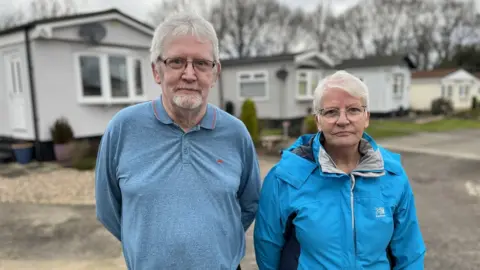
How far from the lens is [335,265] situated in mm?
1659

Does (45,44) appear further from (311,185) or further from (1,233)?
(311,185)

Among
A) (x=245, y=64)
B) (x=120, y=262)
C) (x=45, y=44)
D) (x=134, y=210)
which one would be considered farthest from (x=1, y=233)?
(x=245, y=64)

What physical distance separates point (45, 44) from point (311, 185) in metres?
9.52

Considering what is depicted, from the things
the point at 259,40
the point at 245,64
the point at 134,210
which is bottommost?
the point at 134,210

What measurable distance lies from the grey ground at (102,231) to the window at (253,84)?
10.5 metres

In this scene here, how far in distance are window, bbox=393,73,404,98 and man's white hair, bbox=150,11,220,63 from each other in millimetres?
23402

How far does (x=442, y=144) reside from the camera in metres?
12.2

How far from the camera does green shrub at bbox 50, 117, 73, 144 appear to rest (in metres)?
9.11

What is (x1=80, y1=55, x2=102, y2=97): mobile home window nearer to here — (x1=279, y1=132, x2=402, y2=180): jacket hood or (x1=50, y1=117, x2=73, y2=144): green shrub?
(x1=50, y1=117, x2=73, y2=144): green shrub

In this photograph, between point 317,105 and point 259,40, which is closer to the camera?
point 317,105

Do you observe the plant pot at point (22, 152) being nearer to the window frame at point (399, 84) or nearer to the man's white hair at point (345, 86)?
the man's white hair at point (345, 86)

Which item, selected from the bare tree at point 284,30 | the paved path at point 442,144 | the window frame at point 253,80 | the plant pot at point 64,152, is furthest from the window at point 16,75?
the bare tree at point 284,30

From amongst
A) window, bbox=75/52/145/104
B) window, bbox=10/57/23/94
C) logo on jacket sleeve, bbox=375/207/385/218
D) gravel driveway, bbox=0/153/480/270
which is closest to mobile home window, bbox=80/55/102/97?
window, bbox=75/52/145/104

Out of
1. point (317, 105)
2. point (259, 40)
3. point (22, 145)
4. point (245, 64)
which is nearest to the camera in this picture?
point (317, 105)
